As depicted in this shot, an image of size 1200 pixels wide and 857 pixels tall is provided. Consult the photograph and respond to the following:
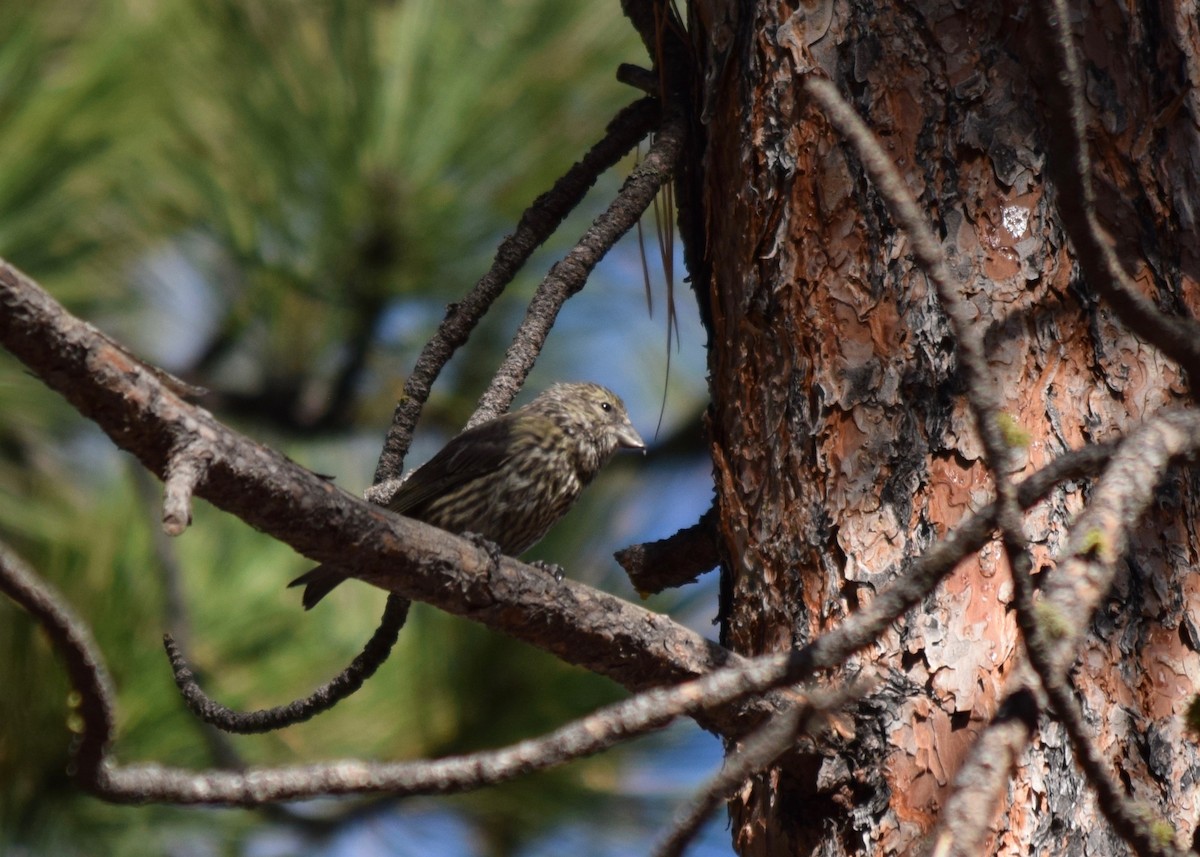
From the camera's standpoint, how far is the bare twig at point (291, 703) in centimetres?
219

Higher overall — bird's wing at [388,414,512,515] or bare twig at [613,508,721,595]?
bird's wing at [388,414,512,515]

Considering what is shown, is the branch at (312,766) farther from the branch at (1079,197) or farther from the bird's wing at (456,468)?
the bird's wing at (456,468)

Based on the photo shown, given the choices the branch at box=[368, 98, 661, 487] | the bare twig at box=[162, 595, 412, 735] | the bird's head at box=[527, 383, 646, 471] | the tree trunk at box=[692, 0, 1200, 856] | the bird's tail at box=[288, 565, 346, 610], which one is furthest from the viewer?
the bird's head at box=[527, 383, 646, 471]

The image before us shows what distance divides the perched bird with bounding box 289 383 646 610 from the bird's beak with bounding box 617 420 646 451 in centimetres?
4

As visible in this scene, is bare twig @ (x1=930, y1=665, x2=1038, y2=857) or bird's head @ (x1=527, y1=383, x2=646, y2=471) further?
bird's head @ (x1=527, y1=383, x2=646, y2=471)

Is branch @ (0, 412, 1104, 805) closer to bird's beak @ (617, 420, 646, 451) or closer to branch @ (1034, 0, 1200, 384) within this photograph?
branch @ (1034, 0, 1200, 384)

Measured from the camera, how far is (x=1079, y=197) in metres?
1.38

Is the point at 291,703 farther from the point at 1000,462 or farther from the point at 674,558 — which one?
the point at 1000,462

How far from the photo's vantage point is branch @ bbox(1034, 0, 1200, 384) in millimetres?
1339

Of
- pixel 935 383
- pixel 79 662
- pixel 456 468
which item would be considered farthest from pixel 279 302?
pixel 79 662

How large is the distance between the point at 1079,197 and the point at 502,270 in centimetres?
156

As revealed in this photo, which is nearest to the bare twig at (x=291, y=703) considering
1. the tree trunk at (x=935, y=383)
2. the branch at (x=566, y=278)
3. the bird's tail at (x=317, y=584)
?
the branch at (x=566, y=278)

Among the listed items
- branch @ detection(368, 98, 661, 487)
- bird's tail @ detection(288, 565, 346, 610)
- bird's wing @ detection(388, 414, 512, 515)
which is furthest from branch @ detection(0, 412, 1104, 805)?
bird's wing @ detection(388, 414, 512, 515)

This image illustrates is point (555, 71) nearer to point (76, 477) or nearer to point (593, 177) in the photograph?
point (593, 177)
